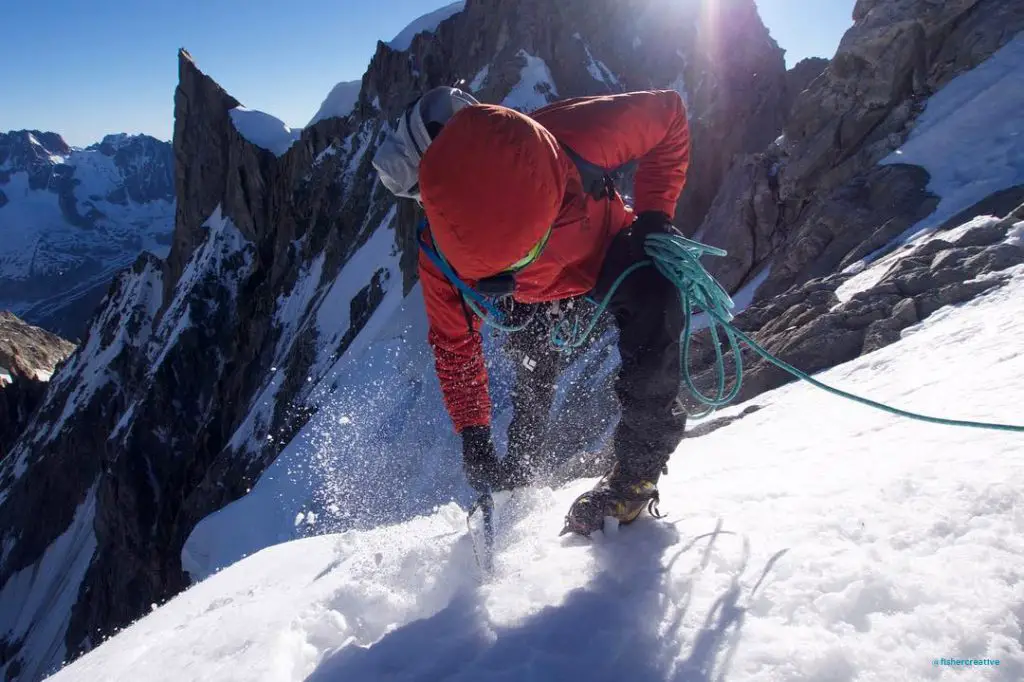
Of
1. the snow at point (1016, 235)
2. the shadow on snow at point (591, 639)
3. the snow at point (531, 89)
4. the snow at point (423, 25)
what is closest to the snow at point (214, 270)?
the snow at point (423, 25)

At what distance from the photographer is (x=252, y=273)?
1946 inches

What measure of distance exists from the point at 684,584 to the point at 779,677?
2.01 ft

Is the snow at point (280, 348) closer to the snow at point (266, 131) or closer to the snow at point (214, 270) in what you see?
the snow at point (214, 270)

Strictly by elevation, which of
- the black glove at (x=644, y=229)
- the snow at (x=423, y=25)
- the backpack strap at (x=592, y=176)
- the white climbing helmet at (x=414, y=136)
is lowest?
the black glove at (x=644, y=229)

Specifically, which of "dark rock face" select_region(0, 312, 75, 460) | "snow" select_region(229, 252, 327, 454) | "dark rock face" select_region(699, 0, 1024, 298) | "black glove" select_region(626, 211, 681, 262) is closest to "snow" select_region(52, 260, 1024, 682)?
"black glove" select_region(626, 211, 681, 262)

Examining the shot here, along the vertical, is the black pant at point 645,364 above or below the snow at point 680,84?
below

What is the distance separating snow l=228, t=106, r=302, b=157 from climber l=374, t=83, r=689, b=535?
50671mm

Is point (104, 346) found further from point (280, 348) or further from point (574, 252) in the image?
point (574, 252)

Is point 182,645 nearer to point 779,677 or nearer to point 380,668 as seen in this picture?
point 380,668

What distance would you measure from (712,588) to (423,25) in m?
40.1

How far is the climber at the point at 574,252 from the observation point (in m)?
2.41

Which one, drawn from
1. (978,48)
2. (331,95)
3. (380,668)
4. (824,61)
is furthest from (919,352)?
(331,95)

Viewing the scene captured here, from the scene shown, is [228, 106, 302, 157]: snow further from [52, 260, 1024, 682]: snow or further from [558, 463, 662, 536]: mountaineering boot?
[558, 463, 662, 536]: mountaineering boot

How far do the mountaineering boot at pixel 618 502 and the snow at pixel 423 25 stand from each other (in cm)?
3747
